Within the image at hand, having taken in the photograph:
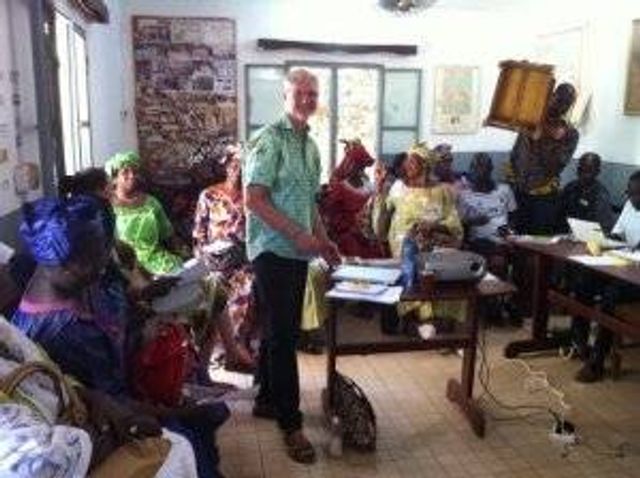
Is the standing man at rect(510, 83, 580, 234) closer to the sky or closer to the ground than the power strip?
closer to the sky

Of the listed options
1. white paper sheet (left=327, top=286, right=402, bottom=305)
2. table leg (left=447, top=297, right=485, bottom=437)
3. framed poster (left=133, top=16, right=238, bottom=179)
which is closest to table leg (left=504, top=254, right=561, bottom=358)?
table leg (left=447, top=297, right=485, bottom=437)

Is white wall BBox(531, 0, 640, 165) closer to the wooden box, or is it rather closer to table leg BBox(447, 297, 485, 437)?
the wooden box

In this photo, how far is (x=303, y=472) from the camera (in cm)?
254

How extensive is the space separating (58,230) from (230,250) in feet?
6.06

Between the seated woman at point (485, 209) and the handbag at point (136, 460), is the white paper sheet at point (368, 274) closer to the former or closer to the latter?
the handbag at point (136, 460)

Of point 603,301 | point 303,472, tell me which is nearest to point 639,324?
point 603,301

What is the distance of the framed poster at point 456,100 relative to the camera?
6.03 meters

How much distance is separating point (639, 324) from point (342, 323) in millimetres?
1815

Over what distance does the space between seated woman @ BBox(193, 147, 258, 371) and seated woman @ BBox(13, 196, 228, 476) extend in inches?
63.3

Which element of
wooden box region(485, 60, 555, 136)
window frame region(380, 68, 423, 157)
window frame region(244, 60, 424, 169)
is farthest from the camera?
window frame region(380, 68, 423, 157)

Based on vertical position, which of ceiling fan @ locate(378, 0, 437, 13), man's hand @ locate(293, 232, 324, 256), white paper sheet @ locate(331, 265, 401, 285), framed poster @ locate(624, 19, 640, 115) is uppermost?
ceiling fan @ locate(378, 0, 437, 13)

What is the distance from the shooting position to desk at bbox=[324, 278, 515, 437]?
2.77m

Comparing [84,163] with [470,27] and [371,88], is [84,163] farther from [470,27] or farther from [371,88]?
[470,27]

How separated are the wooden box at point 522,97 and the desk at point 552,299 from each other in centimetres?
113
